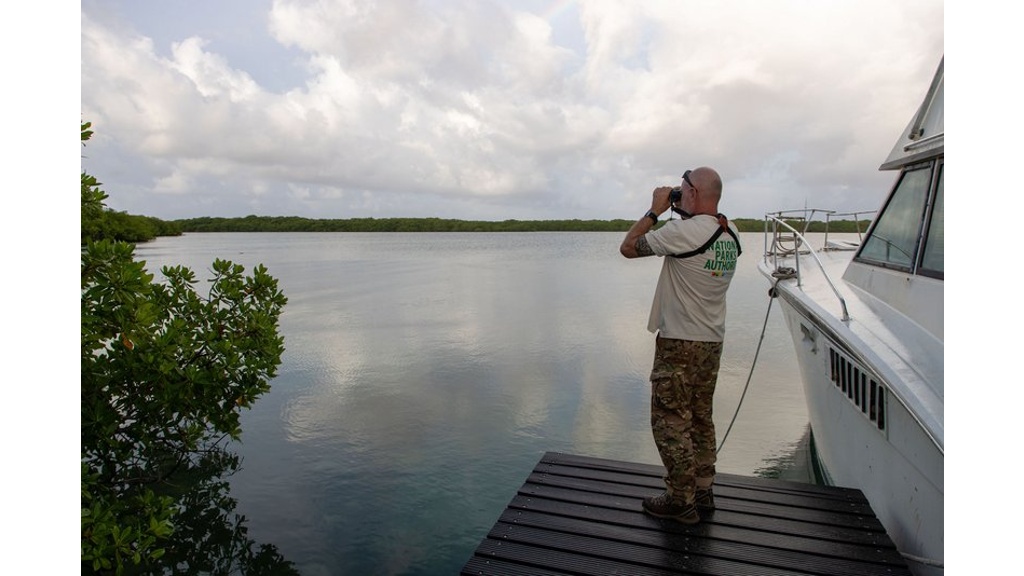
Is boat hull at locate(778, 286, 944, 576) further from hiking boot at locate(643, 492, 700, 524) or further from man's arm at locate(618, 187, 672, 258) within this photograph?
man's arm at locate(618, 187, 672, 258)

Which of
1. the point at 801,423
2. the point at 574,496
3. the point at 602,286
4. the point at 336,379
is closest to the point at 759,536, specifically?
the point at 574,496

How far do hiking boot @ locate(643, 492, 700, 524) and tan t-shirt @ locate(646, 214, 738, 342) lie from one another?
3.42 ft

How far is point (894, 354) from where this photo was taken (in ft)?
11.1

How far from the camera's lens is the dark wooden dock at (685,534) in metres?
3.35

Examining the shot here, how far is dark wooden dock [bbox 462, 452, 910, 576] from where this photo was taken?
335cm

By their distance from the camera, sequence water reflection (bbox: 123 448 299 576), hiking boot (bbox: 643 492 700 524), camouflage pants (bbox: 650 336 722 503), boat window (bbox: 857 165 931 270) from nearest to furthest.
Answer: camouflage pants (bbox: 650 336 722 503) < hiking boot (bbox: 643 492 700 524) < boat window (bbox: 857 165 931 270) < water reflection (bbox: 123 448 299 576)

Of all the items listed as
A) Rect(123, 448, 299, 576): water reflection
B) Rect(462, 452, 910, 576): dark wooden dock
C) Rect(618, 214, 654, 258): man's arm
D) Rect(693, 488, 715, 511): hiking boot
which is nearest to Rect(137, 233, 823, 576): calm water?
Rect(123, 448, 299, 576): water reflection

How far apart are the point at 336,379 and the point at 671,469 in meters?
7.61

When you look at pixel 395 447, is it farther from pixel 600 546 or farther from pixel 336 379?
pixel 600 546

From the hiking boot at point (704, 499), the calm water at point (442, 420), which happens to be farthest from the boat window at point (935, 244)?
the calm water at point (442, 420)

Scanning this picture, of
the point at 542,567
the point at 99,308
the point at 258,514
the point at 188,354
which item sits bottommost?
the point at 258,514

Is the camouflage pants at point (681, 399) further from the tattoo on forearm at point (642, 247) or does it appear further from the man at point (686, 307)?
the tattoo on forearm at point (642, 247)

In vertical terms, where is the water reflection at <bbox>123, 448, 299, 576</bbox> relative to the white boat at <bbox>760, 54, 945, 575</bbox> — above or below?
below

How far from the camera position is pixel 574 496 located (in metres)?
4.23
